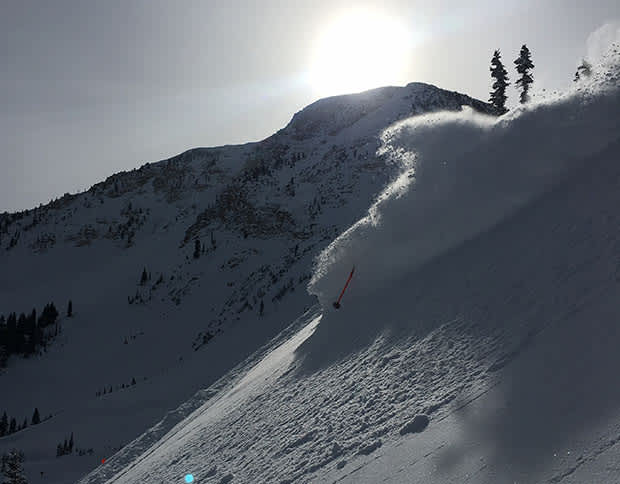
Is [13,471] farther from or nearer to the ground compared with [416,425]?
nearer to the ground

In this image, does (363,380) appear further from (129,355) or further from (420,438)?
(129,355)

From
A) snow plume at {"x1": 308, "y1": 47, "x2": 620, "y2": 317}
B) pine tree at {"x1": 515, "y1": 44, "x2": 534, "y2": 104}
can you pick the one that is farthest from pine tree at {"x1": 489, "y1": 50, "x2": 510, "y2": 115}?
snow plume at {"x1": 308, "y1": 47, "x2": 620, "y2": 317}

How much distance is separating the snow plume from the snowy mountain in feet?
13.0

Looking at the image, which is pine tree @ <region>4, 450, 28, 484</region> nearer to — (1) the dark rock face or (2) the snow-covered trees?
(2) the snow-covered trees

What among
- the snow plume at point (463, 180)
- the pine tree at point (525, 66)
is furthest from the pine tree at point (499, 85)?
the snow plume at point (463, 180)

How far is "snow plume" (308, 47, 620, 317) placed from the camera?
31.4ft

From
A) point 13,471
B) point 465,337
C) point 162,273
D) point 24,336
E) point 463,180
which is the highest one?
point 162,273

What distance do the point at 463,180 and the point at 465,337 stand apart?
6115mm

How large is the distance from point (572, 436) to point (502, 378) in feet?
4.63

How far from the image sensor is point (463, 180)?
11406 mm

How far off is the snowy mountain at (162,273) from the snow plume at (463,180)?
3.96 meters

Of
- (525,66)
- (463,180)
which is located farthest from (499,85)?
(463,180)

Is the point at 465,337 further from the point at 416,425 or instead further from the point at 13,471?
the point at 13,471

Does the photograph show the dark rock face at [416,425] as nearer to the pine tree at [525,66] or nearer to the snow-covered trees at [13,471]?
the snow-covered trees at [13,471]
